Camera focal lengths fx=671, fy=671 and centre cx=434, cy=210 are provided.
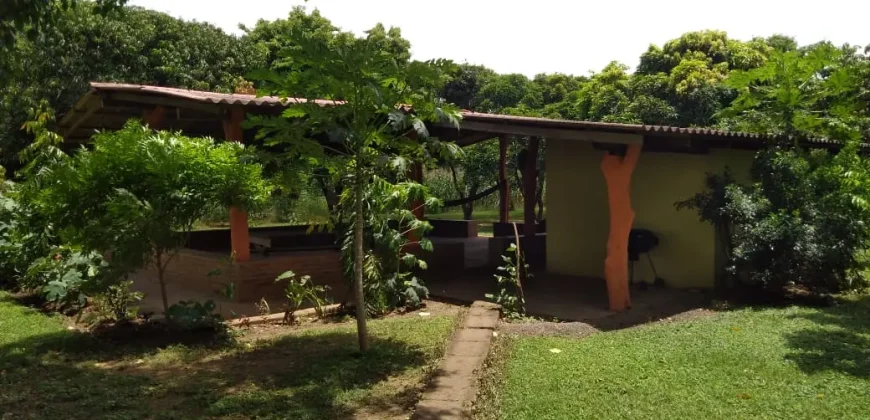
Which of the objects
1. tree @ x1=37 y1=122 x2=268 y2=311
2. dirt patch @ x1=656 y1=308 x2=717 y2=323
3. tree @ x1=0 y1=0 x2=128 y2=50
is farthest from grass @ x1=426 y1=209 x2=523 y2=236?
tree @ x1=0 y1=0 x2=128 y2=50

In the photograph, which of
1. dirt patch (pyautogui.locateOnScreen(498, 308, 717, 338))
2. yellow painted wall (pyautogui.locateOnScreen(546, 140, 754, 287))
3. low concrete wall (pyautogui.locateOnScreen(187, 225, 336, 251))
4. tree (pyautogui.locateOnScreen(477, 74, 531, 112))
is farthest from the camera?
tree (pyautogui.locateOnScreen(477, 74, 531, 112))

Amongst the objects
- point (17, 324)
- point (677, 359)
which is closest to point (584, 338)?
point (677, 359)

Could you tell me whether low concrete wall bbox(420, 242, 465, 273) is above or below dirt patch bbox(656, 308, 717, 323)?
above

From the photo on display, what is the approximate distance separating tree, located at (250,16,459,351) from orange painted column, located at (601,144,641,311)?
3.46 metres

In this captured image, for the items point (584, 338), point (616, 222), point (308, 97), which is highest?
point (308, 97)

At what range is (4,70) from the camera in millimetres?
4730

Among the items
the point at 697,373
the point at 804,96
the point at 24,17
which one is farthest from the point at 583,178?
the point at 24,17

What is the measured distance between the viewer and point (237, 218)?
8.88m

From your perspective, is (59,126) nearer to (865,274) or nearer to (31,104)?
(31,104)

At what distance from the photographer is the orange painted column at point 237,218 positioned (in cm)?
867

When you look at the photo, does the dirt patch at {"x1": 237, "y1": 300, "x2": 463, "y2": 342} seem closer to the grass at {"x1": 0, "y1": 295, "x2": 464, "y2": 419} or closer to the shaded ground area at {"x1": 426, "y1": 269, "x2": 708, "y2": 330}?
the grass at {"x1": 0, "y1": 295, "x2": 464, "y2": 419}

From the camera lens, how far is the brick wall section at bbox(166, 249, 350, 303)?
914 cm

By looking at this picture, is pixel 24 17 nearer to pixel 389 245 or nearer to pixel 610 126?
pixel 389 245

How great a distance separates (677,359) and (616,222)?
2.91 meters
